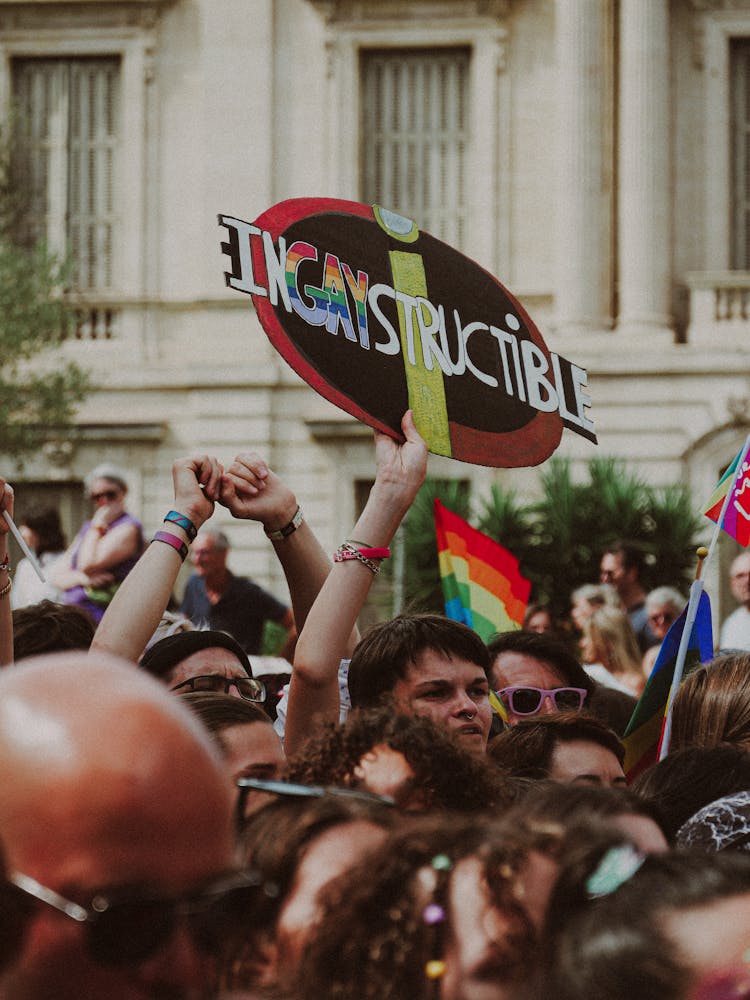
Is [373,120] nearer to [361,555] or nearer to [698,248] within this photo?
[698,248]

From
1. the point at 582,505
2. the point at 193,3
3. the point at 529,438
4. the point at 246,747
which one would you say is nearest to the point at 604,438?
the point at 582,505

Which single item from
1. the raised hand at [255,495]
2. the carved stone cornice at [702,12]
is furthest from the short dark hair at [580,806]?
the carved stone cornice at [702,12]

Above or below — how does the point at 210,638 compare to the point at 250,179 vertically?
below

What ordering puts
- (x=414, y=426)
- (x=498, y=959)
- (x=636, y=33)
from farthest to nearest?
(x=636, y=33)
(x=414, y=426)
(x=498, y=959)

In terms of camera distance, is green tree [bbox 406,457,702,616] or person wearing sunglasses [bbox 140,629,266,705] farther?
green tree [bbox 406,457,702,616]

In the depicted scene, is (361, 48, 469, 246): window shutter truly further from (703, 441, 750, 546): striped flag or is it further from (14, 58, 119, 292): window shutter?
(703, 441, 750, 546): striped flag

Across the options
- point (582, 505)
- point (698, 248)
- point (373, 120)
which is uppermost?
point (373, 120)

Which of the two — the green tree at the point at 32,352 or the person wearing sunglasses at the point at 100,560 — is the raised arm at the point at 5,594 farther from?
the green tree at the point at 32,352

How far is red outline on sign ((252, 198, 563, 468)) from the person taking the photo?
386 cm

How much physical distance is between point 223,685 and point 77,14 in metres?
17.4

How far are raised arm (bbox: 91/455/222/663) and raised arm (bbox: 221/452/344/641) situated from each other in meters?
0.06

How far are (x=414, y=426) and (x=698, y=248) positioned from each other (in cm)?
1576

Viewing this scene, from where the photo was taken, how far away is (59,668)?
1207 mm

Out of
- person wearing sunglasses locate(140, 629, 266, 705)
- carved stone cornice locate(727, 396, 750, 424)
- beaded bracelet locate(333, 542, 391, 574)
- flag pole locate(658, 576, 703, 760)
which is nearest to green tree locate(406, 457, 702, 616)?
carved stone cornice locate(727, 396, 750, 424)
